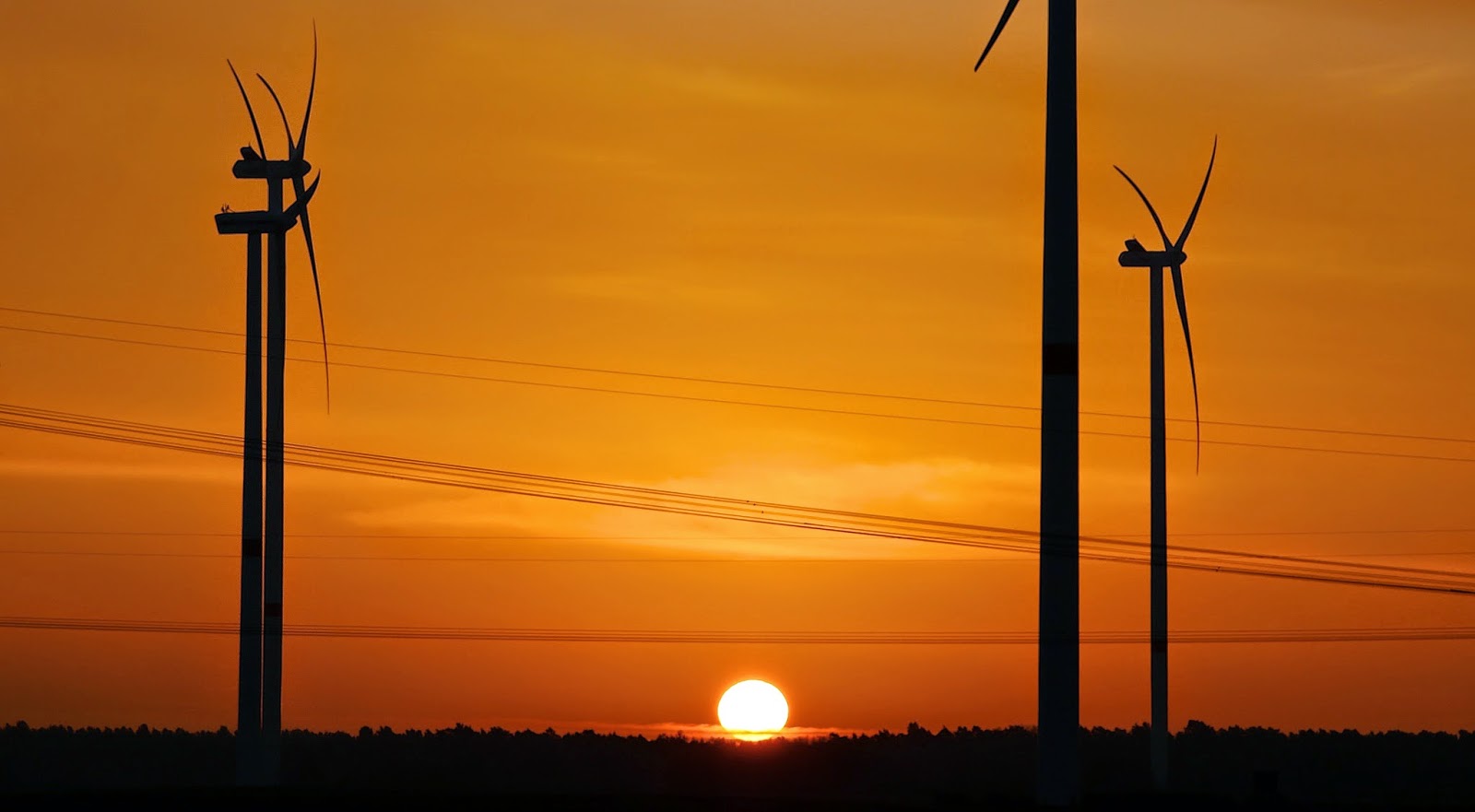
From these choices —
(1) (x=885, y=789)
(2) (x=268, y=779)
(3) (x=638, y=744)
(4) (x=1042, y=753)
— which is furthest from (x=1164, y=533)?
(3) (x=638, y=744)

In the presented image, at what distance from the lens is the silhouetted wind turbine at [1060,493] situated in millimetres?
42812

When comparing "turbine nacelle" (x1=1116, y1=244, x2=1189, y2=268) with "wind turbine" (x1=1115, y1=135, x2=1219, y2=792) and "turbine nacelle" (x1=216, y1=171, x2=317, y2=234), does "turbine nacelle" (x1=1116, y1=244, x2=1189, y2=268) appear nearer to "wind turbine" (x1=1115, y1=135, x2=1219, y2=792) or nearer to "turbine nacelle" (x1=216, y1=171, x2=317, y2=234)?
"wind turbine" (x1=1115, y1=135, x2=1219, y2=792)

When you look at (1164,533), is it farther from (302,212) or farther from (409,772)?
(409,772)

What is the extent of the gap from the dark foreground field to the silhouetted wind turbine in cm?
4765

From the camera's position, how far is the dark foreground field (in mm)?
123562

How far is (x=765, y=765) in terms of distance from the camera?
138125 mm

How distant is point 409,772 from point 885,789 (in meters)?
38.1

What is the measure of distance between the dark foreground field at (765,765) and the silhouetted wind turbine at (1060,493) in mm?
47648

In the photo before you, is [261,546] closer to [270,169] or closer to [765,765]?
[270,169]

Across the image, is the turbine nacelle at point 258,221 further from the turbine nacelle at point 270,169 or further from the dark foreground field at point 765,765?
the dark foreground field at point 765,765

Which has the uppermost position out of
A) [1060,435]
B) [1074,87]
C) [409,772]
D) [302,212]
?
[302,212]

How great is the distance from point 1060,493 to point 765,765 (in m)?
97.0

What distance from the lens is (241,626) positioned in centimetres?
8344

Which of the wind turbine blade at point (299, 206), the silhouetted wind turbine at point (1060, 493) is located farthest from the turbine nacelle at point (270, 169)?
the silhouetted wind turbine at point (1060, 493)
